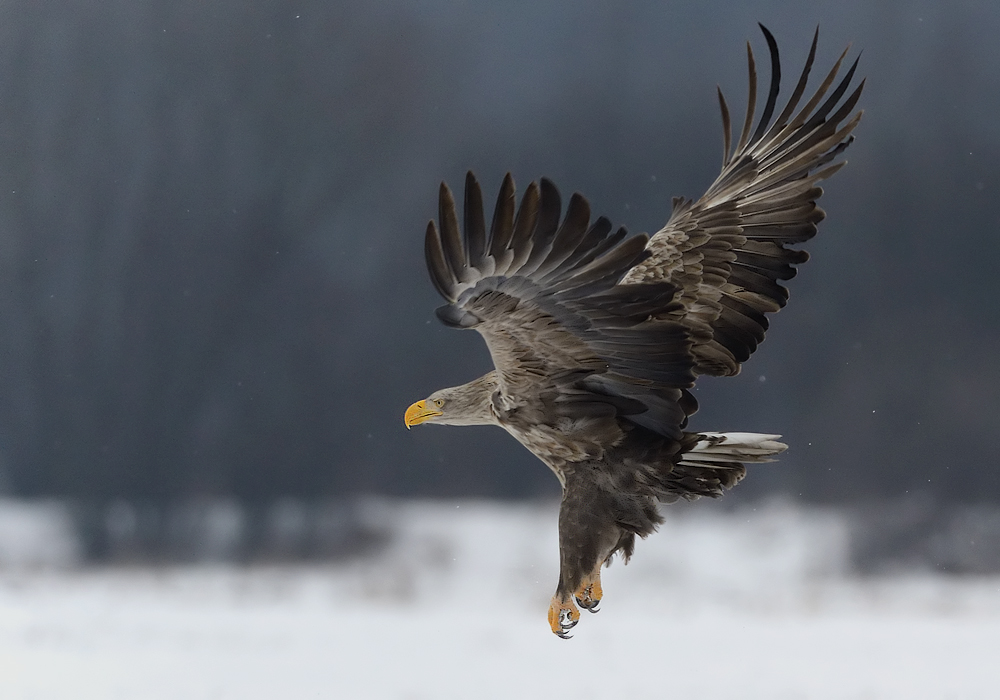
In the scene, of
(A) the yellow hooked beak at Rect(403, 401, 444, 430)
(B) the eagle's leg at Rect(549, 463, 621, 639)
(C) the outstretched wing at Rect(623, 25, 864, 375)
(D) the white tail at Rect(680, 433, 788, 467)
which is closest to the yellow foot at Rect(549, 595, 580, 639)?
(B) the eagle's leg at Rect(549, 463, 621, 639)

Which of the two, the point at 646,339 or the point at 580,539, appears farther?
the point at 580,539

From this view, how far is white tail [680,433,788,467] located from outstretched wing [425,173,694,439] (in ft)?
0.41

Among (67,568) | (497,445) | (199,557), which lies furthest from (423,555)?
(67,568)

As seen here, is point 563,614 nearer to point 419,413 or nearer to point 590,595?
point 590,595

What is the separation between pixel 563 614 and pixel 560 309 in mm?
847

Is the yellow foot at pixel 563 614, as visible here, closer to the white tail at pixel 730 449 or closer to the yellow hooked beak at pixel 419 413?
the white tail at pixel 730 449

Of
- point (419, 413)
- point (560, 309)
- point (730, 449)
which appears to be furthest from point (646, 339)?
point (419, 413)

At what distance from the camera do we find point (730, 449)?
2.37 meters

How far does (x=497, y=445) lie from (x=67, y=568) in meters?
2.41

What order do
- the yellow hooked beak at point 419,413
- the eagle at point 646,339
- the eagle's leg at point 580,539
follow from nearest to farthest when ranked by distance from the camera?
the eagle at point 646,339, the eagle's leg at point 580,539, the yellow hooked beak at point 419,413

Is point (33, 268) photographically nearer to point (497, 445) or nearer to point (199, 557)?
point (199, 557)

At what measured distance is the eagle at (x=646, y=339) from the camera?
6.11 feet

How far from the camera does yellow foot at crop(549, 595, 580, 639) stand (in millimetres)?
2270

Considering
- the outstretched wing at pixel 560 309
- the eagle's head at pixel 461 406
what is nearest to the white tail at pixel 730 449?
the outstretched wing at pixel 560 309
